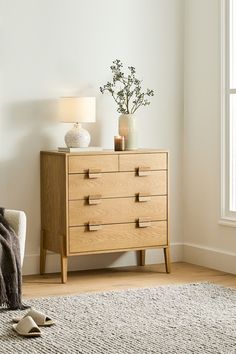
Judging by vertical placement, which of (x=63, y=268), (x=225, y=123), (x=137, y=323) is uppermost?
(x=225, y=123)

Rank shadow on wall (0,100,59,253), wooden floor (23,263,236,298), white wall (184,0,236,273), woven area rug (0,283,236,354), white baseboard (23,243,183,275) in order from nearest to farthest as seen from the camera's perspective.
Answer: woven area rug (0,283,236,354)
wooden floor (23,263,236,298)
shadow on wall (0,100,59,253)
white baseboard (23,243,183,275)
white wall (184,0,236,273)

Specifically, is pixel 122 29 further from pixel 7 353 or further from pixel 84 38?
pixel 7 353

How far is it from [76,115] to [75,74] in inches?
18.5

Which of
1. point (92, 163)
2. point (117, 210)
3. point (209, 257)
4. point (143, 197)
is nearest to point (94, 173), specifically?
point (92, 163)

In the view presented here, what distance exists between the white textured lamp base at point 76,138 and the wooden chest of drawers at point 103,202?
0.14 metres

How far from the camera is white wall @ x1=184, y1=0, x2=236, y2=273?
613cm

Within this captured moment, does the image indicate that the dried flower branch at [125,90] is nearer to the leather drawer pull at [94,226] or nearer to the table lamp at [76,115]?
the table lamp at [76,115]

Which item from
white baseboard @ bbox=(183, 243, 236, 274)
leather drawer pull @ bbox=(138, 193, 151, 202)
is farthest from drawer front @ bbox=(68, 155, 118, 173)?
white baseboard @ bbox=(183, 243, 236, 274)

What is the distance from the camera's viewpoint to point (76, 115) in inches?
225

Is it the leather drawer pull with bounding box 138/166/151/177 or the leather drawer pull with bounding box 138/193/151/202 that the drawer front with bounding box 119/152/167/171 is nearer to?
the leather drawer pull with bounding box 138/166/151/177

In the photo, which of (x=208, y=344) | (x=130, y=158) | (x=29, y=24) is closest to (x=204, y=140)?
(x=130, y=158)

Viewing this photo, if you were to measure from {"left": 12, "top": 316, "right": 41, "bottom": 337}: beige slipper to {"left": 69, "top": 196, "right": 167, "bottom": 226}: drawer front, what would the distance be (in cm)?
147

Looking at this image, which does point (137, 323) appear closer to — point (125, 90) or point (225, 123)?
point (225, 123)

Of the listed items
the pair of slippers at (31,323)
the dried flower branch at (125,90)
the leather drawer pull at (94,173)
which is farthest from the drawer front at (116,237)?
the pair of slippers at (31,323)
